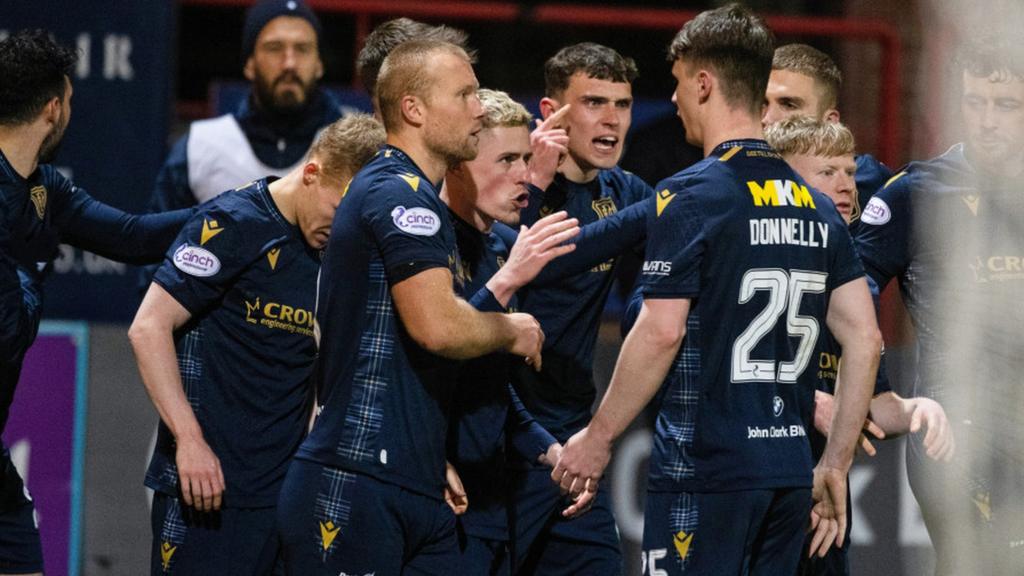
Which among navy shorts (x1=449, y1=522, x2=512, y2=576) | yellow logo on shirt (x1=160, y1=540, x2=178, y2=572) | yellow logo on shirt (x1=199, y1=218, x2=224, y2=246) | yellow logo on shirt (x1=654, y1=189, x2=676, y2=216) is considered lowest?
yellow logo on shirt (x1=160, y1=540, x2=178, y2=572)

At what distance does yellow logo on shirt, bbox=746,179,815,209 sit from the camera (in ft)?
15.1

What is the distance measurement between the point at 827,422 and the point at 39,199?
A: 2.79 meters

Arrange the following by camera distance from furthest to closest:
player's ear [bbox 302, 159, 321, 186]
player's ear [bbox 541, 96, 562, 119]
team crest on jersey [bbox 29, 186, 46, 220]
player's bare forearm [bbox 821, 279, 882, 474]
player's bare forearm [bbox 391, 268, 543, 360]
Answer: player's ear [bbox 541, 96, 562, 119] < team crest on jersey [bbox 29, 186, 46, 220] < player's ear [bbox 302, 159, 321, 186] < player's bare forearm [bbox 821, 279, 882, 474] < player's bare forearm [bbox 391, 268, 543, 360]

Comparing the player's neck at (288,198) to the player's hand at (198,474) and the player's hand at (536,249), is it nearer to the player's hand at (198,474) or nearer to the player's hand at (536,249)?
the player's hand at (198,474)

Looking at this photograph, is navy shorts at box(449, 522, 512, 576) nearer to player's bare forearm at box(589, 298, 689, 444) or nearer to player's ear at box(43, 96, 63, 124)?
player's bare forearm at box(589, 298, 689, 444)

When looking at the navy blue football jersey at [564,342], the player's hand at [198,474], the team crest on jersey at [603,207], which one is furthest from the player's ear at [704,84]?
the player's hand at [198,474]

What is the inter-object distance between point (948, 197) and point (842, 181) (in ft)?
1.26

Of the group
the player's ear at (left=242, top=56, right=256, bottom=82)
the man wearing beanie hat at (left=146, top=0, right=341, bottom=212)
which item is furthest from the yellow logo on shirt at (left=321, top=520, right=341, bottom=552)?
the player's ear at (left=242, top=56, right=256, bottom=82)

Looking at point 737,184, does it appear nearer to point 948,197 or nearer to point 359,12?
point 948,197

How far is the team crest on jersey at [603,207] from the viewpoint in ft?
19.5

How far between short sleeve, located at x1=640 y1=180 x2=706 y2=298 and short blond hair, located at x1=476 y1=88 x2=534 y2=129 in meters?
0.79

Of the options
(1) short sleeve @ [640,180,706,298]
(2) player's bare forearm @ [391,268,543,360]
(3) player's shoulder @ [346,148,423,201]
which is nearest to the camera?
(2) player's bare forearm @ [391,268,543,360]

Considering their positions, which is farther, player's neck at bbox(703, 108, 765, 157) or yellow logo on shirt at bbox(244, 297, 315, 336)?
yellow logo on shirt at bbox(244, 297, 315, 336)

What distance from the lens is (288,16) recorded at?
25.5ft
